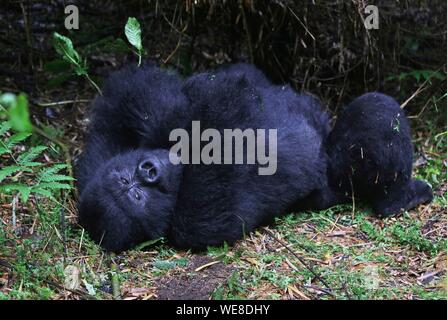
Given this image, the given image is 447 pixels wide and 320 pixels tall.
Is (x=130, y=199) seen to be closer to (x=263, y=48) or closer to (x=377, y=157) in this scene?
(x=377, y=157)

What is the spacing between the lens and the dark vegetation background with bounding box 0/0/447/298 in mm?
4152

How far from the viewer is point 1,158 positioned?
3.65m

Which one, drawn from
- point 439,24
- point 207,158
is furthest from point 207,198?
point 439,24

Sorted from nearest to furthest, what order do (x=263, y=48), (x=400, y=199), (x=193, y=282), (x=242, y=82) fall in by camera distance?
(x=193, y=282) < (x=242, y=82) < (x=400, y=199) < (x=263, y=48)

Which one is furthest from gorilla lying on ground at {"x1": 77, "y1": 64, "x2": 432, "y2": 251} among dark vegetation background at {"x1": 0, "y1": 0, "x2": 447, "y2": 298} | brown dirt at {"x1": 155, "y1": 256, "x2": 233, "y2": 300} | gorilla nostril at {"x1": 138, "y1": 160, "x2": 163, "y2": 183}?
dark vegetation background at {"x1": 0, "y1": 0, "x2": 447, "y2": 298}

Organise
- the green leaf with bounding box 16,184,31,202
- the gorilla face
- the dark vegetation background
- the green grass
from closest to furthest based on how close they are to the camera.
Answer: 1. the green leaf with bounding box 16,184,31,202
2. the green grass
3. the gorilla face
4. the dark vegetation background

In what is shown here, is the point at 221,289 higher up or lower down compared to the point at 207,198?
lower down

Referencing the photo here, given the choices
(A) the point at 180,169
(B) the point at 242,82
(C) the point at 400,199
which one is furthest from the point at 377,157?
(A) the point at 180,169

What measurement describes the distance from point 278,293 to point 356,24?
2149mm

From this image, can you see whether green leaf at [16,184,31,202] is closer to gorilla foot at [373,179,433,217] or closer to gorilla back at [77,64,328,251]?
gorilla back at [77,64,328,251]

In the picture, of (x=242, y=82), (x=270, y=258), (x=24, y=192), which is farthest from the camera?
(x=242, y=82)

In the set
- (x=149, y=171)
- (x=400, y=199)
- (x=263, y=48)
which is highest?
(x=263, y=48)

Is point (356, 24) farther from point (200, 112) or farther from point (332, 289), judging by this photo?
point (332, 289)

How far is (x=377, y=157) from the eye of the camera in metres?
3.55
